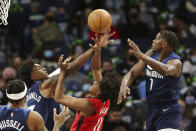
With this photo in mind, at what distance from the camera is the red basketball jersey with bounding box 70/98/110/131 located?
571cm

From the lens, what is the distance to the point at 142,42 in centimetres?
1164

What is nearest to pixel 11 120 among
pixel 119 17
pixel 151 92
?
pixel 151 92

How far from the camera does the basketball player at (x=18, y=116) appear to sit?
18.1 feet

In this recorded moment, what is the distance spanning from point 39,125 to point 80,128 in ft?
1.81

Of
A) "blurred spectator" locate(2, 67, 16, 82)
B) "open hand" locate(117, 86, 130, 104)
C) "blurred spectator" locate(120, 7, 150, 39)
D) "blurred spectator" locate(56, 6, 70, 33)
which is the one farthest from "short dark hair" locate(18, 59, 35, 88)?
"blurred spectator" locate(56, 6, 70, 33)

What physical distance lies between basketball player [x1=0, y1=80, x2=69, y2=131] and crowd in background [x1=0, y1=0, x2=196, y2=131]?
4.24 meters

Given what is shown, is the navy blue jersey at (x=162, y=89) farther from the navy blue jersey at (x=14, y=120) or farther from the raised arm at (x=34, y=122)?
the navy blue jersey at (x=14, y=120)

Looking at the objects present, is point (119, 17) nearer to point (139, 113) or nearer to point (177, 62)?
point (139, 113)

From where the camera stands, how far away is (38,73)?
23.1ft

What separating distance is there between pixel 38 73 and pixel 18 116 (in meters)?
1.56

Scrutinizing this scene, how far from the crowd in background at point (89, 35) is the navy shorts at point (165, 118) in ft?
10.2

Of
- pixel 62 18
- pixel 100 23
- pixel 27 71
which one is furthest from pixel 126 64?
pixel 100 23

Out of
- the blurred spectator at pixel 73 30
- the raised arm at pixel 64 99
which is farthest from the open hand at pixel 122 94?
the blurred spectator at pixel 73 30

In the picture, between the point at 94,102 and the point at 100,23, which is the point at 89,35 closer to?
the point at 100,23
